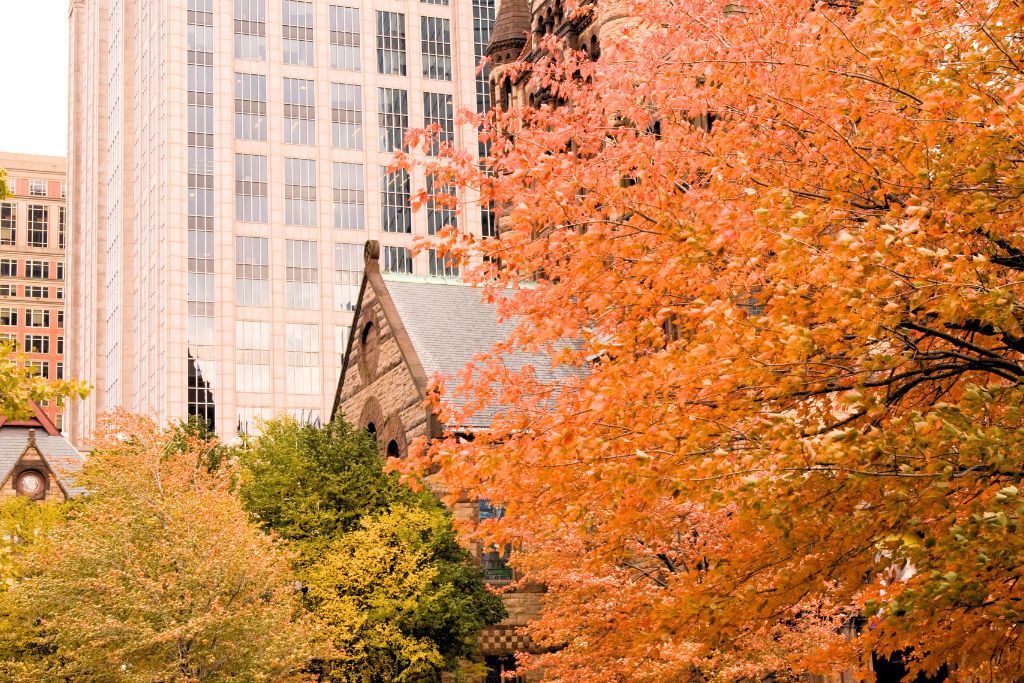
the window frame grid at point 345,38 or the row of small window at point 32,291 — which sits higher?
the window frame grid at point 345,38

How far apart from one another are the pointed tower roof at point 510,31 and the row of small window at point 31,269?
12864 cm

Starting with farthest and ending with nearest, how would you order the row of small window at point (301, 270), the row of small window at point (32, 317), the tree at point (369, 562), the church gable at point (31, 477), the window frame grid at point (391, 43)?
1. the row of small window at point (32, 317)
2. the window frame grid at point (391, 43)
3. the row of small window at point (301, 270)
4. the church gable at point (31, 477)
5. the tree at point (369, 562)

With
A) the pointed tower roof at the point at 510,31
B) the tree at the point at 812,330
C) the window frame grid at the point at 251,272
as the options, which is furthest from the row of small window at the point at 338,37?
the tree at the point at 812,330

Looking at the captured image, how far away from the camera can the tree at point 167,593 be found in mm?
30125

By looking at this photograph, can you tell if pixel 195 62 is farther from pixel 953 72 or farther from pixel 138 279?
pixel 953 72

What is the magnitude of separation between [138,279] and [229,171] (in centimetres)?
1572

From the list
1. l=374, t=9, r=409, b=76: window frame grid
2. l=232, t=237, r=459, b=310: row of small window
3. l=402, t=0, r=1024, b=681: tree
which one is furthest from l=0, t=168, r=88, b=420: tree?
l=374, t=9, r=409, b=76: window frame grid

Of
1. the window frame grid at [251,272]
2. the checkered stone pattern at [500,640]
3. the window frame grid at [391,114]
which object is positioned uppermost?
the window frame grid at [391,114]

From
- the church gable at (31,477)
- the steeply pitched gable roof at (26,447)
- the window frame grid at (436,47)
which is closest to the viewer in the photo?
the church gable at (31,477)

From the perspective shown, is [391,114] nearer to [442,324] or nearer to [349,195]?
[349,195]

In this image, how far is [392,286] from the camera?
46750 mm

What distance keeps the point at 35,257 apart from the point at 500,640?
499 feet

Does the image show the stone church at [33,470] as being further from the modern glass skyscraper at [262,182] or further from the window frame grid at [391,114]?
the window frame grid at [391,114]

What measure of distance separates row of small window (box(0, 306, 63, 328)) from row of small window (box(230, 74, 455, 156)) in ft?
241
